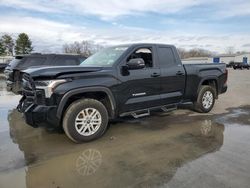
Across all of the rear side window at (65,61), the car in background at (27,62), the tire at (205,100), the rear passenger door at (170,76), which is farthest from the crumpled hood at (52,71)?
the rear side window at (65,61)

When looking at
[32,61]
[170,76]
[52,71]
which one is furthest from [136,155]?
[32,61]

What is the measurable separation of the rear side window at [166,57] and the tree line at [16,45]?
59289 millimetres

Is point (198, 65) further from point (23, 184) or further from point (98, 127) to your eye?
point (23, 184)

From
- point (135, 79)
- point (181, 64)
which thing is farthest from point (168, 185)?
point (181, 64)

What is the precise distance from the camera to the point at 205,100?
7.81 metres

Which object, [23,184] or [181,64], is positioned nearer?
[23,184]

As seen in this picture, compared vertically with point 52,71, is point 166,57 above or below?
above

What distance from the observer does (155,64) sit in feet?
21.1

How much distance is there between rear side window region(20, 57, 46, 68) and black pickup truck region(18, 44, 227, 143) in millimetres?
4028

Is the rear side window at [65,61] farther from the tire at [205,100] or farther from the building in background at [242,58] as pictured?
the building in background at [242,58]

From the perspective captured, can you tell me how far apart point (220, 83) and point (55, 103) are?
5300 mm

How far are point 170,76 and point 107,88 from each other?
1.91 m

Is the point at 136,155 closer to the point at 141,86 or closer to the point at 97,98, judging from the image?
the point at 97,98

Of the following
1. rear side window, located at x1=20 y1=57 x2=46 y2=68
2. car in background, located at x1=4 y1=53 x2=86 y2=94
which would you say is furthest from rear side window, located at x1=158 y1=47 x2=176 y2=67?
rear side window, located at x1=20 y1=57 x2=46 y2=68
